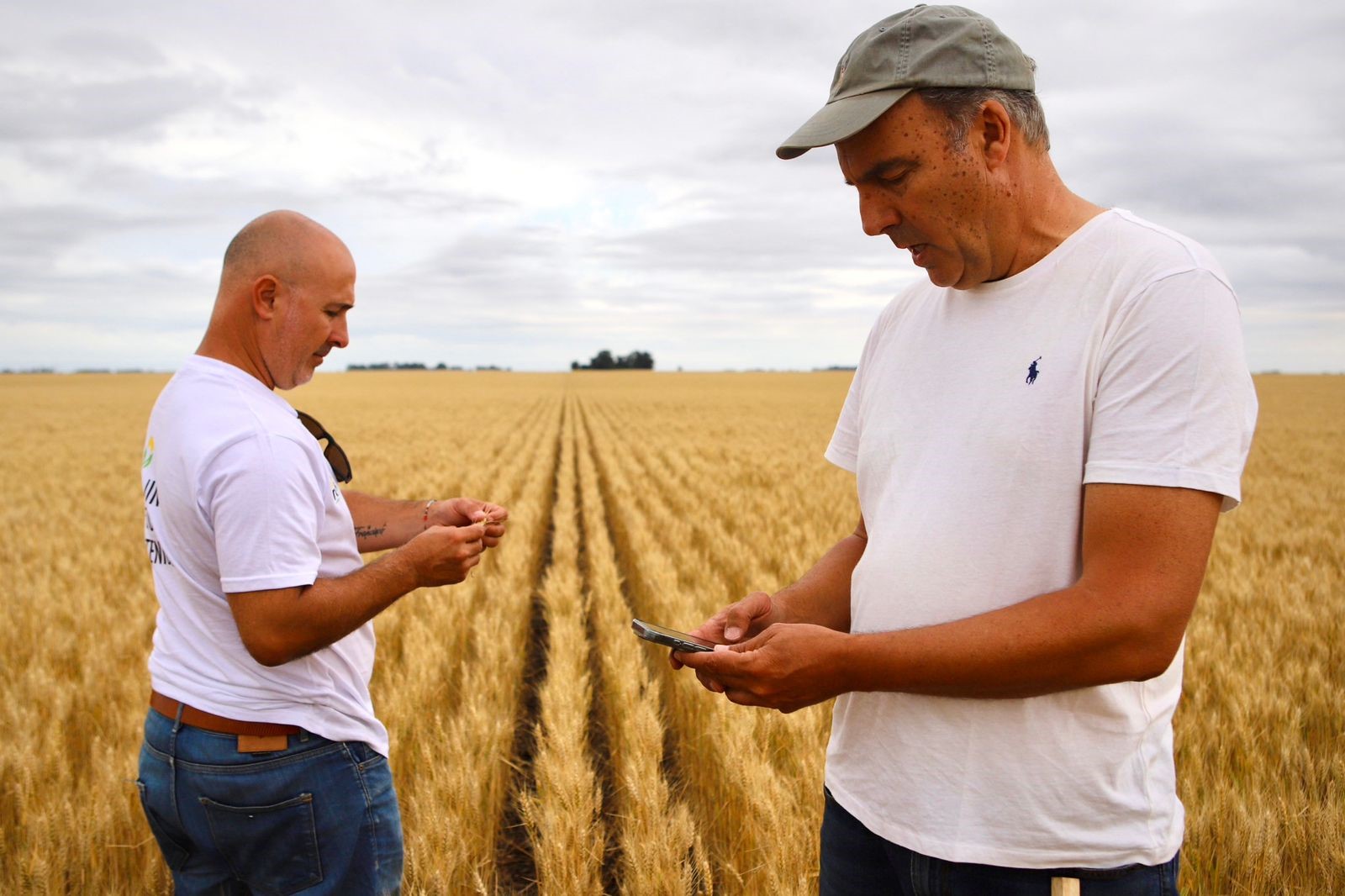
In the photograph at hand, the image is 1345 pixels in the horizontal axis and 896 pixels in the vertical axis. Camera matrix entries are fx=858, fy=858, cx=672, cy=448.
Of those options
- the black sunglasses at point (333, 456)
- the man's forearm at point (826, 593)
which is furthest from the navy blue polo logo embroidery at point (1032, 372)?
the black sunglasses at point (333, 456)

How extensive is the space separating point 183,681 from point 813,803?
2.16 metres

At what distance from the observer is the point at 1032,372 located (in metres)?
1.30

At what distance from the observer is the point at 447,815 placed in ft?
9.64

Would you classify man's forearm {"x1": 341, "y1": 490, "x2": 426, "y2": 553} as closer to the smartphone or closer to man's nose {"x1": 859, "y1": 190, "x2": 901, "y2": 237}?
the smartphone

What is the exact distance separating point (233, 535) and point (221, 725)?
42 cm

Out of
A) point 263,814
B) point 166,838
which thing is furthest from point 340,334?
point 166,838

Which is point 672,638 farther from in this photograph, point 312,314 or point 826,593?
point 312,314

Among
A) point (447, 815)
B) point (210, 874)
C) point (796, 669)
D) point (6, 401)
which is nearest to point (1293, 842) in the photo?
point (796, 669)

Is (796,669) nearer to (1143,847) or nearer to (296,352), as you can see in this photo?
(1143,847)

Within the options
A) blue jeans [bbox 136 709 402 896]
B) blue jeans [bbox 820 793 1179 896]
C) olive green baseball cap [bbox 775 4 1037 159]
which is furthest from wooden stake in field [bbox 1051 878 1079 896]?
blue jeans [bbox 136 709 402 896]

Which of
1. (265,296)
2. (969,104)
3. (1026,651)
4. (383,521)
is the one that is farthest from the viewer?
(383,521)

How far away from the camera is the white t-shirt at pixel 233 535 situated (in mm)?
1641

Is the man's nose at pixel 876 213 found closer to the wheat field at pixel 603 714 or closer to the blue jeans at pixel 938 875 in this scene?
the blue jeans at pixel 938 875

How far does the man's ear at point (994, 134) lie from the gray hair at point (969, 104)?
1cm
